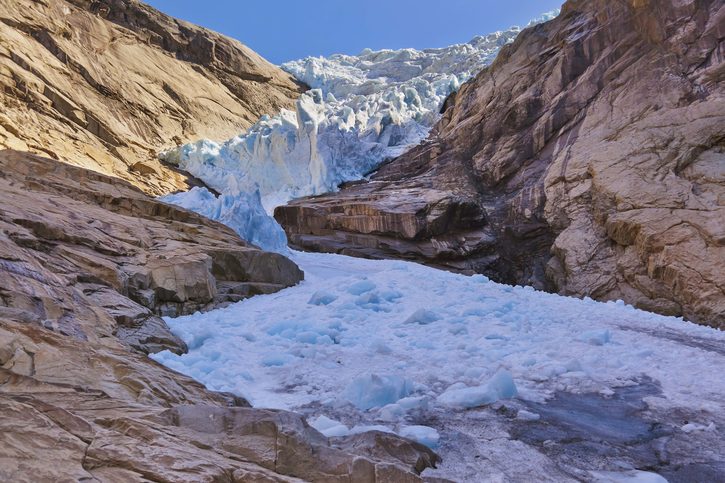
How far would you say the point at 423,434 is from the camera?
11.0 feet

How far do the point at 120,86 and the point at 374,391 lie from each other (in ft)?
93.2

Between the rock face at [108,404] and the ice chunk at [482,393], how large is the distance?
1075 mm

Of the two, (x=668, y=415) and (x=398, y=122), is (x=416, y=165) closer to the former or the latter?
(x=398, y=122)

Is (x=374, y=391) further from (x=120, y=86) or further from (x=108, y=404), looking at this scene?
(x=120, y=86)

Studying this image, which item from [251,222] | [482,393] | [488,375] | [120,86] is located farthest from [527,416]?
[120,86]

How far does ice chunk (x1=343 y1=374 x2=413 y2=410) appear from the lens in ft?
12.9

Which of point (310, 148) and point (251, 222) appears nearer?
point (251, 222)

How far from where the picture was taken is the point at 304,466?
7.86ft

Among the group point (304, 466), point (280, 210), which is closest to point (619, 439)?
point (304, 466)

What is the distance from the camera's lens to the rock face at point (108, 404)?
6.33ft

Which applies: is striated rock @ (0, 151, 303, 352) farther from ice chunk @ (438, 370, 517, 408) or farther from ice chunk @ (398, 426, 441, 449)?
ice chunk @ (438, 370, 517, 408)

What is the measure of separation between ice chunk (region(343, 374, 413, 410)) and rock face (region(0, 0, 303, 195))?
19978mm

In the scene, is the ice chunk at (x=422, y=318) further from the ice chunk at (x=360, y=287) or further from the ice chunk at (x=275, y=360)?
the ice chunk at (x=275, y=360)

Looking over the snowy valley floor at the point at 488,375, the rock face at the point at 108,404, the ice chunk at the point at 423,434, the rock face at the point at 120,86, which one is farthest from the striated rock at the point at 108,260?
the rock face at the point at 120,86
